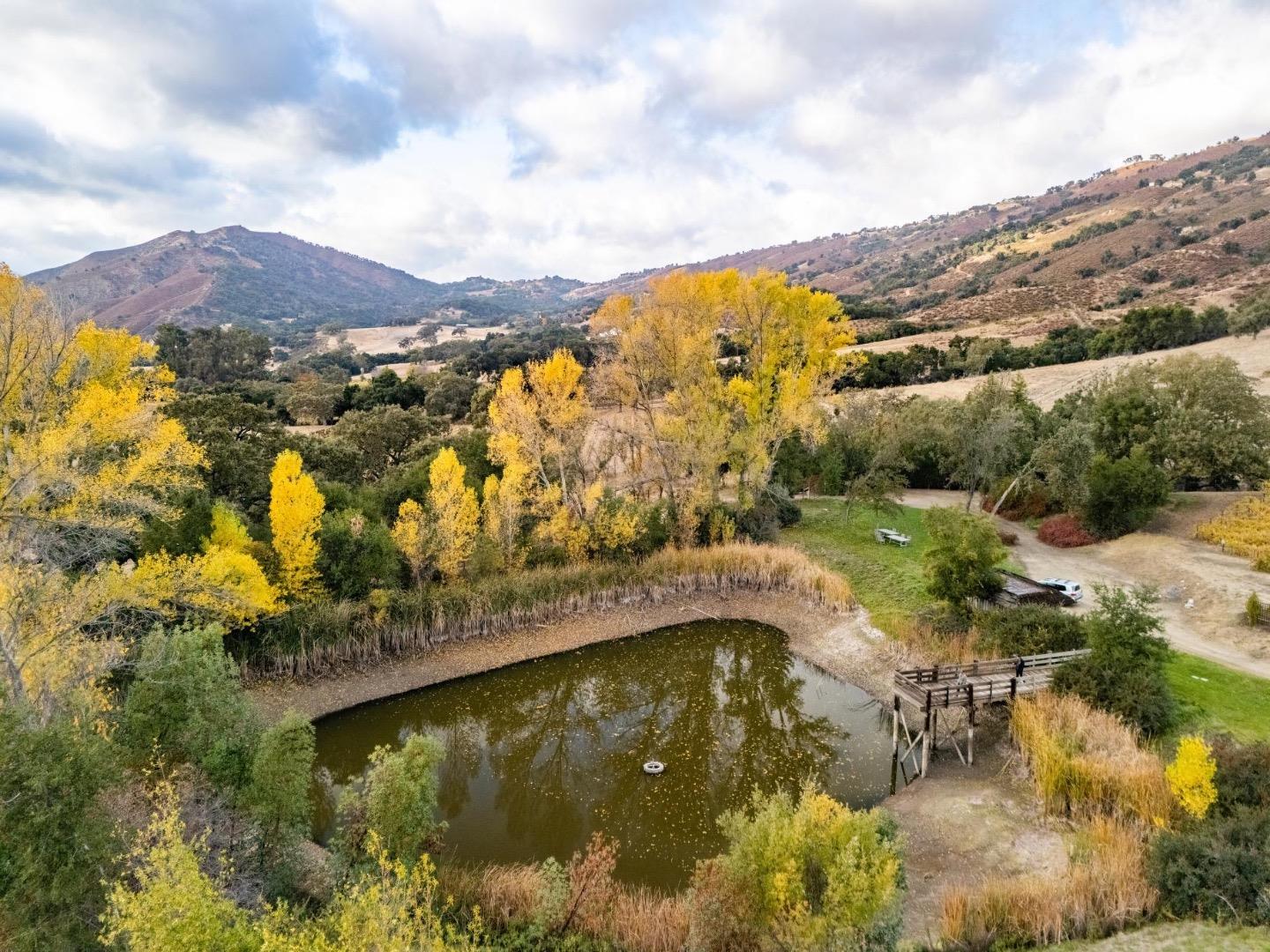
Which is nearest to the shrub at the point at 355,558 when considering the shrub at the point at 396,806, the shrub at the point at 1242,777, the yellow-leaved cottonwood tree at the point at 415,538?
the yellow-leaved cottonwood tree at the point at 415,538

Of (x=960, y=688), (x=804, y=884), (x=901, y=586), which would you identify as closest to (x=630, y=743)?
(x=960, y=688)

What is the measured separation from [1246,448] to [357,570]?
36.8 meters

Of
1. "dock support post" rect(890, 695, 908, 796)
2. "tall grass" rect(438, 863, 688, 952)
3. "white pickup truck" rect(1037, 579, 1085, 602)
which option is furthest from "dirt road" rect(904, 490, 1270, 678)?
"tall grass" rect(438, 863, 688, 952)

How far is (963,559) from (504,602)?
15480mm

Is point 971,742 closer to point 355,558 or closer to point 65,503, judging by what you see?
point 355,558

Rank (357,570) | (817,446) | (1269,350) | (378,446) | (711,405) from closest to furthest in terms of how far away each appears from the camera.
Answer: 1. (357,570)
2. (711,405)
3. (378,446)
4. (817,446)
5. (1269,350)

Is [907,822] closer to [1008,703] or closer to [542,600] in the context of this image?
[1008,703]

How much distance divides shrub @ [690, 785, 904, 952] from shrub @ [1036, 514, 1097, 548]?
24632 mm

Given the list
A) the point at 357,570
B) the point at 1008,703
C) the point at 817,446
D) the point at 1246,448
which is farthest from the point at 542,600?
the point at 1246,448

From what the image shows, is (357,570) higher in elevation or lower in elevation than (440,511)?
lower

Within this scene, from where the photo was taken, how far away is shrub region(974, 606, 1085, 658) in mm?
18047

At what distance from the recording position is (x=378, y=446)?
→ 36188mm

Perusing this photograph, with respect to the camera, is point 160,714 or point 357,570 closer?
point 160,714

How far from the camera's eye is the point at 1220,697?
16.0m
